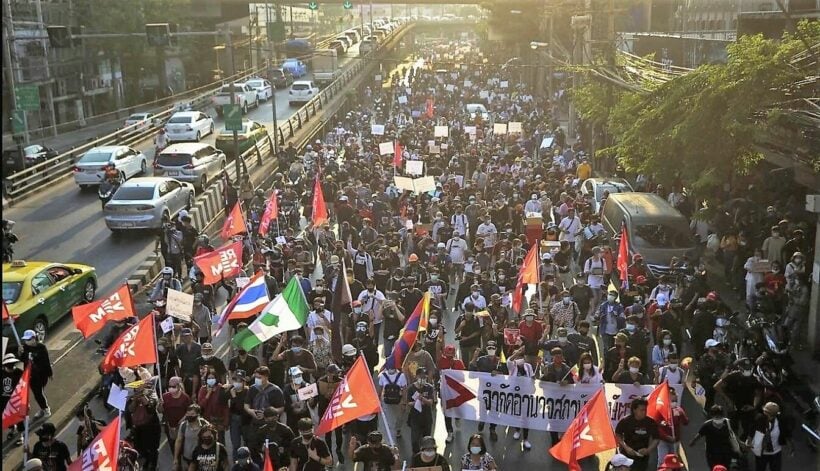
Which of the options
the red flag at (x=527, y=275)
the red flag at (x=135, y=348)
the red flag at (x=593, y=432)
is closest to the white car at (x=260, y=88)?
the red flag at (x=527, y=275)

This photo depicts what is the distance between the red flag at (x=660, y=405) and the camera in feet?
33.8

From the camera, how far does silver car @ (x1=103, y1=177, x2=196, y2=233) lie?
957 inches

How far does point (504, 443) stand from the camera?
12.2 metres

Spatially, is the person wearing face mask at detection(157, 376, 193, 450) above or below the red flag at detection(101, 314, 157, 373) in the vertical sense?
below

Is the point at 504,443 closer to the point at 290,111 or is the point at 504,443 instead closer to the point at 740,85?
the point at 740,85

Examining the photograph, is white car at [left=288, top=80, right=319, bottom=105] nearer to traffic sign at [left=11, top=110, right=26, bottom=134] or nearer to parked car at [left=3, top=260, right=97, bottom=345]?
traffic sign at [left=11, top=110, right=26, bottom=134]

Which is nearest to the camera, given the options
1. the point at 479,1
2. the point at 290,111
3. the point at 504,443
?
the point at 504,443

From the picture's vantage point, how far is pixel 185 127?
4134 cm

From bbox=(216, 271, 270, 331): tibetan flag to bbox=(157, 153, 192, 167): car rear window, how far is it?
55.2 ft

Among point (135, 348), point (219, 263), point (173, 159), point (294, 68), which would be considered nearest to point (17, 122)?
point (173, 159)

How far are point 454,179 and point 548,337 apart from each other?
37.9ft

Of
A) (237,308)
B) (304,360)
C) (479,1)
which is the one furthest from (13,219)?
(479,1)

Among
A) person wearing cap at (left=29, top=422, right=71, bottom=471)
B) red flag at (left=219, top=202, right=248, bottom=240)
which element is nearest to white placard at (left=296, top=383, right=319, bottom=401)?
person wearing cap at (left=29, top=422, right=71, bottom=471)

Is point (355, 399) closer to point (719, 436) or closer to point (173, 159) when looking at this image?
point (719, 436)
